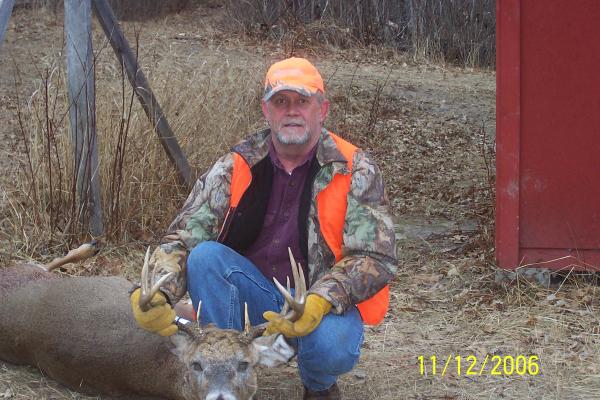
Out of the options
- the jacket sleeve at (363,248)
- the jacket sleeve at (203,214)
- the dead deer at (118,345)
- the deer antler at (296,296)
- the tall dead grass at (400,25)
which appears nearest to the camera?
the deer antler at (296,296)

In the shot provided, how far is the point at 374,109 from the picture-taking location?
38.4ft

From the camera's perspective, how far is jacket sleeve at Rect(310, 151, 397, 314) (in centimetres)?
441

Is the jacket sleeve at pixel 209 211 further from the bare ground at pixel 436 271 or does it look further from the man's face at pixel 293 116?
the bare ground at pixel 436 271

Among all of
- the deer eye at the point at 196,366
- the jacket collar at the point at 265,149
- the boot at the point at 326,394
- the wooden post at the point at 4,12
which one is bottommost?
the boot at the point at 326,394

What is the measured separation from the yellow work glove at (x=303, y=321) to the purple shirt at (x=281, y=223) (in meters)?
0.60

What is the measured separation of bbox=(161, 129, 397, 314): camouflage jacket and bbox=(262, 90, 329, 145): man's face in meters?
0.14

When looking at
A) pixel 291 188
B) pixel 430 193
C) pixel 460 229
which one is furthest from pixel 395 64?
pixel 291 188

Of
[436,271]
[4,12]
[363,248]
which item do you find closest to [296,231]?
[363,248]

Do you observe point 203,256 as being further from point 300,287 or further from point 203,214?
point 300,287

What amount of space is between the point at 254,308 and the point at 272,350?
1.91ft

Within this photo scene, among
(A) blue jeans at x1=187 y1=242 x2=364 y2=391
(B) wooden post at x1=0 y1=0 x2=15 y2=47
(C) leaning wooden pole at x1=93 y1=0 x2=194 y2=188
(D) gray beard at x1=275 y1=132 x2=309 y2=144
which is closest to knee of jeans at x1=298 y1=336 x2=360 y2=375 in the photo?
(A) blue jeans at x1=187 y1=242 x2=364 y2=391

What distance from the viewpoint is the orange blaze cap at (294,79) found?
461 cm

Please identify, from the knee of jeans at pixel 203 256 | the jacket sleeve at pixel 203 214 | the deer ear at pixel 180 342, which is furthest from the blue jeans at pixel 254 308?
the deer ear at pixel 180 342

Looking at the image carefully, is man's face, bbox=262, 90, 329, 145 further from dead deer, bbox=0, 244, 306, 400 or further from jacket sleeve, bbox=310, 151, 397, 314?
dead deer, bbox=0, 244, 306, 400
